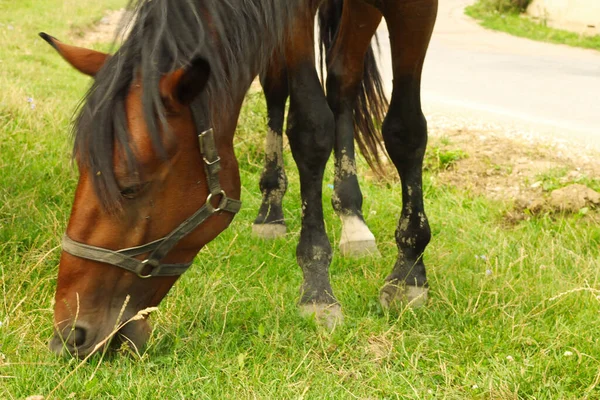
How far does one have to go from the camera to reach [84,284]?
247 cm

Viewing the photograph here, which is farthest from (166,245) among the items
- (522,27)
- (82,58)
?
(522,27)

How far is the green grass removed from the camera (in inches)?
438

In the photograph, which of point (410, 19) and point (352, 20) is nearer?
point (410, 19)

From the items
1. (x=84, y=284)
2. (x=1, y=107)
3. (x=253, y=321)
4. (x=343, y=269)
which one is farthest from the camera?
(x=1, y=107)

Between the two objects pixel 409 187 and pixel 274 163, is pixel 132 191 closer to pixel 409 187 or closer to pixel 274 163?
pixel 409 187

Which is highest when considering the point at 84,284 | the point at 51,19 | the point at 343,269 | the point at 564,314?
the point at 84,284

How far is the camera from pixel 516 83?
816 centimetres

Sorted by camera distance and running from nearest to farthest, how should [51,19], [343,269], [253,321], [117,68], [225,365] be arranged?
[117,68] → [225,365] → [253,321] → [343,269] → [51,19]

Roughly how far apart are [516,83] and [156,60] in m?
6.59

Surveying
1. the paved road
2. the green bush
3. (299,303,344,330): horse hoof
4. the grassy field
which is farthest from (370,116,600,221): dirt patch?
the green bush

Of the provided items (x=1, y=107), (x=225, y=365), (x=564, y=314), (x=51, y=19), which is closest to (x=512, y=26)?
(x=51, y=19)

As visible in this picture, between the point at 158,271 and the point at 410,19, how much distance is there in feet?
5.00

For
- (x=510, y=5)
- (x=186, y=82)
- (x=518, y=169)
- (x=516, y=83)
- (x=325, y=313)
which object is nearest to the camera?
(x=186, y=82)

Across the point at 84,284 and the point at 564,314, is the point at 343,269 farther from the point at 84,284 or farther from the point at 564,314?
the point at 84,284
